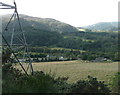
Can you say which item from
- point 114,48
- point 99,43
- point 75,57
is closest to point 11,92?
point 75,57

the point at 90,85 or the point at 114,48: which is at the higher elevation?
the point at 90,85

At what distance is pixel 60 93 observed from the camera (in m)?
5.12

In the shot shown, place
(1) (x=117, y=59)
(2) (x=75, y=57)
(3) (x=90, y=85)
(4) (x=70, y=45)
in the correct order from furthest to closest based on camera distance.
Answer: (4) (x=70, y=45), (2) (x=75, y=57), (1) (x=117, y=59), (3) (x=90, y=85)

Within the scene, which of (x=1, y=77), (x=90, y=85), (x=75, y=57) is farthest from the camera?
(x=75, y=57)

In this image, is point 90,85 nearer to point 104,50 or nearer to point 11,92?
point 11,92

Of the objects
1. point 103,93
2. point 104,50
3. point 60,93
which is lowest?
A: point 104,50

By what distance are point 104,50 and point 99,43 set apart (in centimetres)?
673

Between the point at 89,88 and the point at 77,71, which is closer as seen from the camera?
the point at 89,88

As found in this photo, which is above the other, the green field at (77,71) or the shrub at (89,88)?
the shrub at (89,88)

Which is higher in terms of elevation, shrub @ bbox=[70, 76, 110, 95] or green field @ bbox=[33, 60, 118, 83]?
shrub @ bbox=[70, 76, 110, 95]

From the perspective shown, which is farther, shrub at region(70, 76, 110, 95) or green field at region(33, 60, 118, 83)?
green field at region(33, 60, 118, 83)

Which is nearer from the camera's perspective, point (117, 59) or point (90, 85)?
point (90, 85)

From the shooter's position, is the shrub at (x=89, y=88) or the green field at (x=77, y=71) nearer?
the shrub at (x=89, y=88)

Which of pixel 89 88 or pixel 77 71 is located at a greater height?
pixel 89 88
